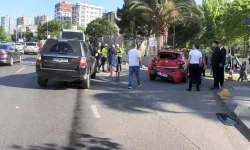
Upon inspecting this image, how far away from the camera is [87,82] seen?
13078 millimetres

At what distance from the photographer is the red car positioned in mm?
16062

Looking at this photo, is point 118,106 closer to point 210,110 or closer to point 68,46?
point 210,110

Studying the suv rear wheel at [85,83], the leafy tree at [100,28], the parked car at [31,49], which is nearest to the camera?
the suv rear wheel at [85,83]

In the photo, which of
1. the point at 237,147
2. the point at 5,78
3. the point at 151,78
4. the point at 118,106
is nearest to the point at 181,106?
the point at 118,106

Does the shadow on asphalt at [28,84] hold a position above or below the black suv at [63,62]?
below

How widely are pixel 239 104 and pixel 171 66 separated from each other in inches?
238

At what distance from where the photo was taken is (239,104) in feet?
33.8

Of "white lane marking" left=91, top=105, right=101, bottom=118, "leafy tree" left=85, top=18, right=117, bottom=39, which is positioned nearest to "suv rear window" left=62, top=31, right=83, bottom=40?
"white lane marking" left=91, top=105, right=101, bottom=118

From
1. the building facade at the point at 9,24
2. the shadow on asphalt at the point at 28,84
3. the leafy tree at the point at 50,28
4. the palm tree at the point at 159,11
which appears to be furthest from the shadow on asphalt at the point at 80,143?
the building facade at the point at 9,24

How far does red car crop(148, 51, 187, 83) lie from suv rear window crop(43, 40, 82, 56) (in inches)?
189

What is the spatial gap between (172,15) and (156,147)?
95.3 feet

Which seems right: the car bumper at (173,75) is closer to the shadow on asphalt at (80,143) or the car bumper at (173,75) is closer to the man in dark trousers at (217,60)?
the man in dark trousers at (217,60)

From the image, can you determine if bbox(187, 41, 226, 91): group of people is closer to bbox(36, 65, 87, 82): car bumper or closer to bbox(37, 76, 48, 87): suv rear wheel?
bbox(36, 65, 87, 82): car bumper

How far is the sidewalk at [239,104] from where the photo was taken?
852 cm
